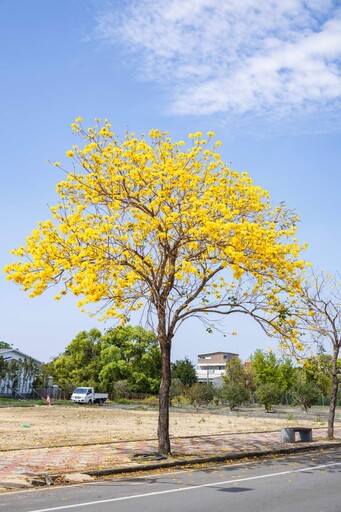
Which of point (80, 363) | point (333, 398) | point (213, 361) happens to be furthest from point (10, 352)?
point (213, 361)

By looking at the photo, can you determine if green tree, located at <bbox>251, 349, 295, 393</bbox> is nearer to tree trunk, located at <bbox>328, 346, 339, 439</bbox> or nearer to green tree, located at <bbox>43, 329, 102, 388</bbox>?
green tree, located at <bbox>43, 329, 102, 388</bbox>

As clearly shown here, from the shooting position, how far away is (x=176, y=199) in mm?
15648

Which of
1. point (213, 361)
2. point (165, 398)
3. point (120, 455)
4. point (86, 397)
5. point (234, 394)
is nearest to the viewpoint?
point (120, 455)

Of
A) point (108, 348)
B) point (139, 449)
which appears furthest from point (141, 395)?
point (139, 449)

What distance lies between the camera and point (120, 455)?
15.5 metres

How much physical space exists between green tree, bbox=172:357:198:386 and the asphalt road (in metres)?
60.0

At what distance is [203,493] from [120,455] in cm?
563

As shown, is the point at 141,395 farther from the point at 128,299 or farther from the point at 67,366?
the point at 128,299

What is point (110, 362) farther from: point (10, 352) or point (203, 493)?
point (203, 493)

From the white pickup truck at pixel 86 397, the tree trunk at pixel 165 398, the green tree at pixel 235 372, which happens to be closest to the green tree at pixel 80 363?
the white pickup truck at pixel 86 397

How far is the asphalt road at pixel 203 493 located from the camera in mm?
8984

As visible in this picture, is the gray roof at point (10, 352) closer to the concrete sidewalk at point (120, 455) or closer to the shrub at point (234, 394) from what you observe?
the shrub at point (234, 394)

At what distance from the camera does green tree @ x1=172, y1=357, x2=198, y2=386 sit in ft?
241

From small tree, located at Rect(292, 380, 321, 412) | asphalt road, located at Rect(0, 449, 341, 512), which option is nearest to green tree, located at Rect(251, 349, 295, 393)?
small tree, located at Rect(292, 380, 321, 412)
